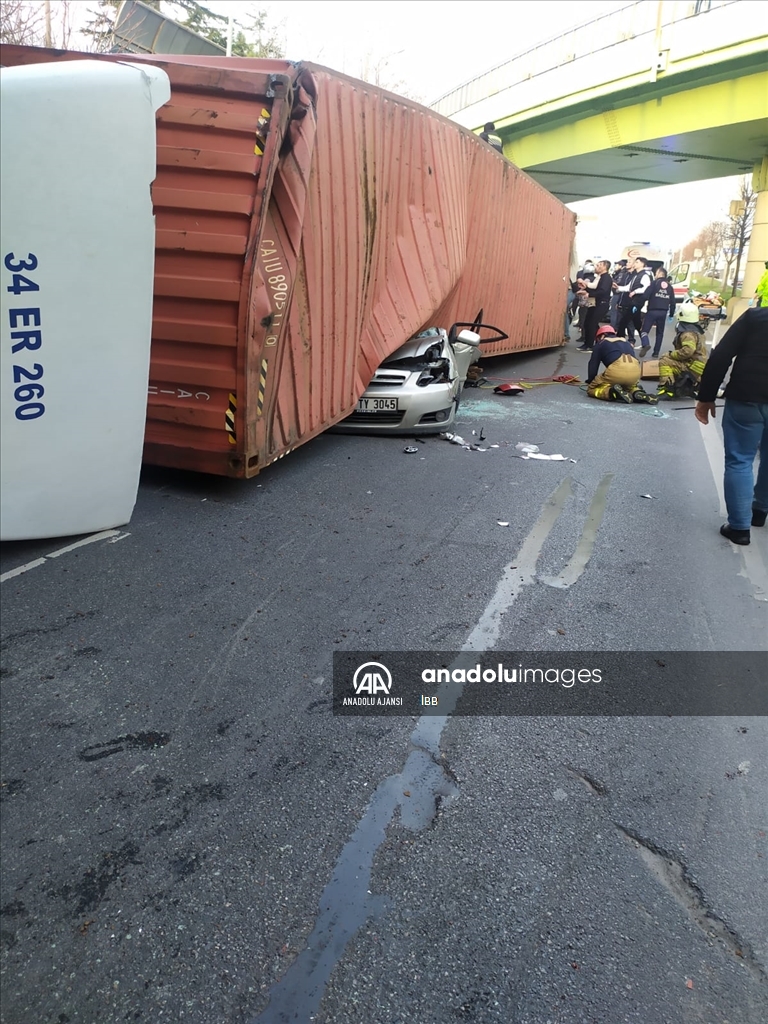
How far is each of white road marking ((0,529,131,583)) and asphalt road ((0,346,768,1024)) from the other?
0.10ft

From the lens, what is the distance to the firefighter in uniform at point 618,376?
10.6 meters

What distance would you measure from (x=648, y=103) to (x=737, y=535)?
2223cm

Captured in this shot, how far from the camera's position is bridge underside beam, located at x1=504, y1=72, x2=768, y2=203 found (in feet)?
64.4

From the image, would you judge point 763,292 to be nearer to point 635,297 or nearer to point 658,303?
point 658,303

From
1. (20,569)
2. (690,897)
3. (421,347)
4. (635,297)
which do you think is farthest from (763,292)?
(635,297)

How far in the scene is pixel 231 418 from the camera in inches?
192

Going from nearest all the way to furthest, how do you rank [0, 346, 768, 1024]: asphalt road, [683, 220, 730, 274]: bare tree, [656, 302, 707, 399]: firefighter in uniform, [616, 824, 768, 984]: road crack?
1. [0, 346, 768, 1024]: asphalt road
2. [616, 824, 768, 984]: road crack
3. [656, 302, 707, 399]: firefighter in uniform
4. [683, 220, 730, 274]: bare tree

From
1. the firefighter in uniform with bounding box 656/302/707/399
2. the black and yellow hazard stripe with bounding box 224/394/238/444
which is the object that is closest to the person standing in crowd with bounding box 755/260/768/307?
the black and yellow hazard stripe with bounding box 224/394/238/444

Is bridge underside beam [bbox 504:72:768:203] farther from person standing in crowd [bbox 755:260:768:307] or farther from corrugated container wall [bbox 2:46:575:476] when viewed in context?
person standing in crowd [bbox 755:260:768:307]

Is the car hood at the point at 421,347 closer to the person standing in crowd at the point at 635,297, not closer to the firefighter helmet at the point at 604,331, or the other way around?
the firefighter helmet at the point at 604,331

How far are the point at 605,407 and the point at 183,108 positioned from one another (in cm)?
741

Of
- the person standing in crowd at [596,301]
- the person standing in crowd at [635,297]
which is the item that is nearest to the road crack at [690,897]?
the person standing in crowd at [596,301]

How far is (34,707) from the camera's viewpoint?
2.79 meters

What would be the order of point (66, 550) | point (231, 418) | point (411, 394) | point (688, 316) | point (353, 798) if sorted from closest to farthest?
1. point (353, 798)
2. point (66, 550)
3. point (231, 418)
4. point (411, 394)
5. point (688, 316)
